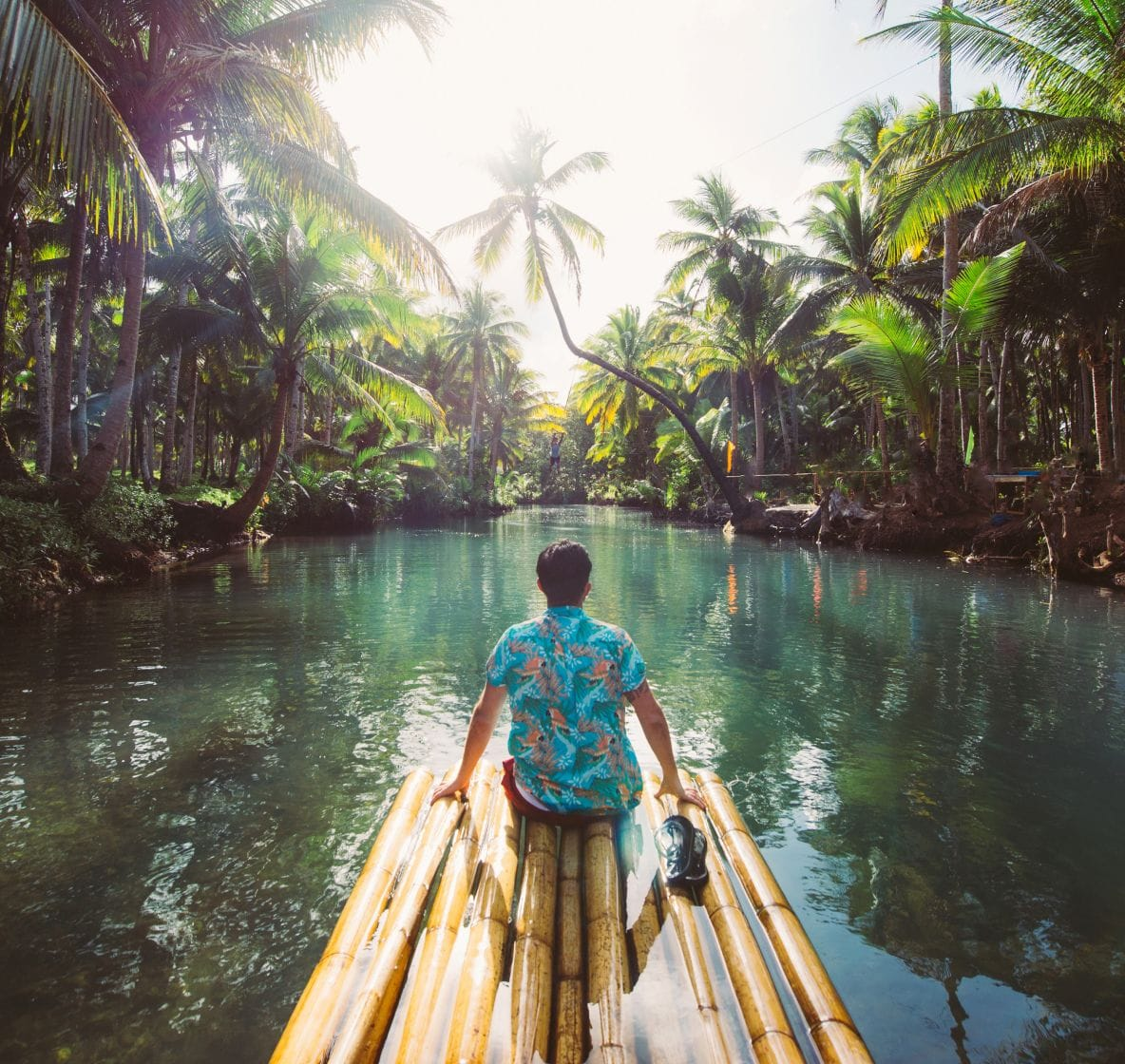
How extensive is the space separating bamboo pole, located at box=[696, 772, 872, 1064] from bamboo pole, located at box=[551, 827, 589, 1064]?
57cm

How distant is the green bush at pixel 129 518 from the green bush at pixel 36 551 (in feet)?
1.51

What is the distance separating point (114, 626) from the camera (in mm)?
8844

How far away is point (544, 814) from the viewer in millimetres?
2711

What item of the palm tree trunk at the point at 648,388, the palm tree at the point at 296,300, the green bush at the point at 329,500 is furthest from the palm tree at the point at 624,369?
the palm tree at the point at 296,300

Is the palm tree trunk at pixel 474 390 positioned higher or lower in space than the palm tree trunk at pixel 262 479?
A: higher

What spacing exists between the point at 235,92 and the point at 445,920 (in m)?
13.0

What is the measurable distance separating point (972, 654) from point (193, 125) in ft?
46.0

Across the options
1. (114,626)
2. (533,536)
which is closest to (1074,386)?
(533,536)

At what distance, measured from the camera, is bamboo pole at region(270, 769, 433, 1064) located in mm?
1704

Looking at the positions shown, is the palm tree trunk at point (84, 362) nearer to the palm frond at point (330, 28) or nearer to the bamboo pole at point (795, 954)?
the palm frond at point (330, 28)

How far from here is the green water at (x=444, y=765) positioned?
277 centimetres

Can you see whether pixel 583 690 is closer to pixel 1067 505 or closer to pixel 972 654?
pixel 972 654

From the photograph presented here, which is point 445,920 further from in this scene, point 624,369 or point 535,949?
point 624,369

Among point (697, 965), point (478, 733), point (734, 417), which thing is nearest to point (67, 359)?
point (478, 733)
